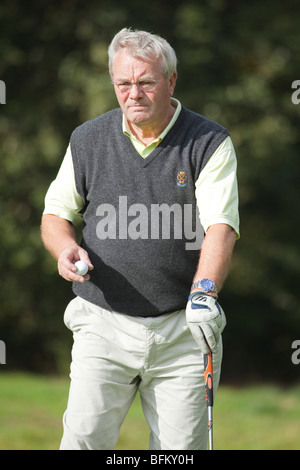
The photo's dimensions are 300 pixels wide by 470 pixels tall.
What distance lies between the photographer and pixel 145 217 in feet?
10.3

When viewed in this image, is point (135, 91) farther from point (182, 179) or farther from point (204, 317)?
point (204, 317)

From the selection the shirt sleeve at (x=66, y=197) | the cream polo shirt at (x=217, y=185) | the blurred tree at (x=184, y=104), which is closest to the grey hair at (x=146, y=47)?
the cream polo shirt at (x=217, y=185)

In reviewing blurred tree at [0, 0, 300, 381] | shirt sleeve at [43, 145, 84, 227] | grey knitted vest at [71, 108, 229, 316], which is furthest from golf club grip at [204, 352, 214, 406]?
blurred tree at [0, 0, 300, 381]

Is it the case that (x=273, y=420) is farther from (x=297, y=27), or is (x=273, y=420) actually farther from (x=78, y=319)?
(x=297, y=27)

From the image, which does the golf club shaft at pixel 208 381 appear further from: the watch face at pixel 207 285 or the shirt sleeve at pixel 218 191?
the shirt sleeve at pixel 218 191

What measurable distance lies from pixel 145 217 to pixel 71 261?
381 millimetres

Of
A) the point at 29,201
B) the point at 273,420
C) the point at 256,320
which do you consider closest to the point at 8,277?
the point at 29,201

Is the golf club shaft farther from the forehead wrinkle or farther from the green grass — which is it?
the green grass

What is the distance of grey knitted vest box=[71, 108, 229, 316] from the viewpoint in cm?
315

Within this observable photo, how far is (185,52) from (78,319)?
9.24m

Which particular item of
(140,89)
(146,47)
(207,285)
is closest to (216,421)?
(207,285)

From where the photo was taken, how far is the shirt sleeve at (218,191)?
309 cm

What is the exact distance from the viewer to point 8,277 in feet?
41.5

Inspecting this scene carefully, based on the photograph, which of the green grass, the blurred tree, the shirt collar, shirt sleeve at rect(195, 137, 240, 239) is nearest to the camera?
shirt sleeve at rect(195, 137, 240, 239)
